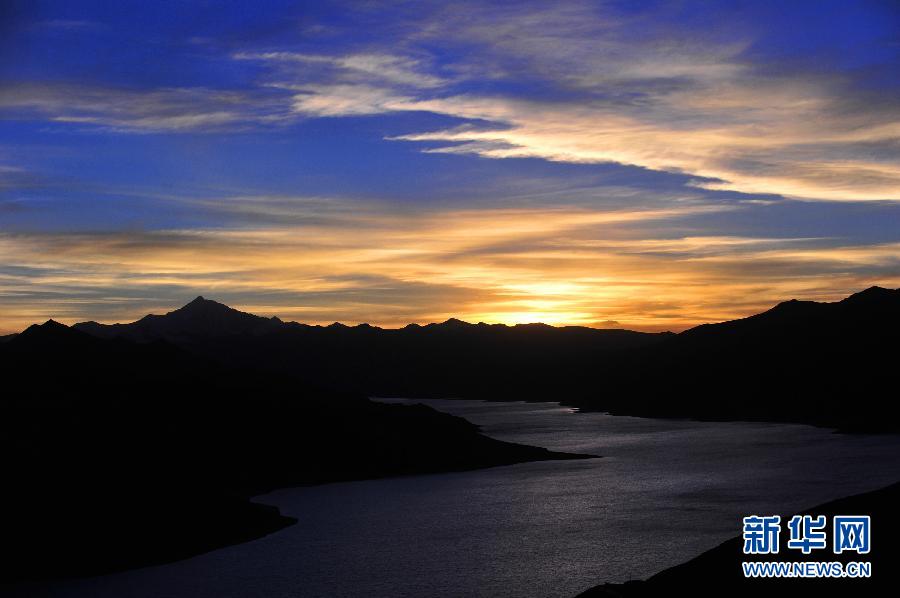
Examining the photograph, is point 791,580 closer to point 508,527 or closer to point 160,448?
point 508,527

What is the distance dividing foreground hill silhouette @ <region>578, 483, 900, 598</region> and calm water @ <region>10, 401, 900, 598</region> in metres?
21.5

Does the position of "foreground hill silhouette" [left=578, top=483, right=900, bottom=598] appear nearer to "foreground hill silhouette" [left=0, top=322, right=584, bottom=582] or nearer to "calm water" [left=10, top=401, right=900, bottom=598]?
"calm water" [left=10, top=401, right=900, bottom=598]

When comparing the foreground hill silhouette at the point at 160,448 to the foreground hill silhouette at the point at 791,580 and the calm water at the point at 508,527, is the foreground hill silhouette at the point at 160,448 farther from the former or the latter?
the foreground hill silhouette at the point at 791,580

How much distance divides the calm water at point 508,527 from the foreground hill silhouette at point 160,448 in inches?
144

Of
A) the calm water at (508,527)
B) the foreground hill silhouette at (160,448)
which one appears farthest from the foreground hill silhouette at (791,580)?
the foreground hill silhouette at (160,448)

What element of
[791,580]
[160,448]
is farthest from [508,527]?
[791,580]

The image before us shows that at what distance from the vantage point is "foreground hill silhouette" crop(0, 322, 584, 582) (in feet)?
240

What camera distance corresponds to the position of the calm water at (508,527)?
66562 millimetres

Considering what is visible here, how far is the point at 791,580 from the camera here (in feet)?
126

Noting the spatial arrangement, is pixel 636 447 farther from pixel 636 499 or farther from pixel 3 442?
pixel 3 442

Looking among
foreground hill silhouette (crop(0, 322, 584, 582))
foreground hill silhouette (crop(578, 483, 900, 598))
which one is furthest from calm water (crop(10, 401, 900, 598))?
foreground hill silhouette (crop(578, 483, 900, 598))

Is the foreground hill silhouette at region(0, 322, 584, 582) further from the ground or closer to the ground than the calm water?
further from the ground

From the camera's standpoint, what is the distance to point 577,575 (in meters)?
67.2

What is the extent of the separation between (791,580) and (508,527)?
51929 millimetres
